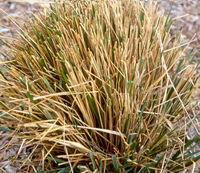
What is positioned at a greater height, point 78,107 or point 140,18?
point 140,18

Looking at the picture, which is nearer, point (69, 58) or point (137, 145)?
point (137, 145)

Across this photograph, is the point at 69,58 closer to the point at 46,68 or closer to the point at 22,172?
the point at 46,68

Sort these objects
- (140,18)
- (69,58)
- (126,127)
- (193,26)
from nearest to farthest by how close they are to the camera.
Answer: (126,127) < (69,58) < (140,18) < (193,26)

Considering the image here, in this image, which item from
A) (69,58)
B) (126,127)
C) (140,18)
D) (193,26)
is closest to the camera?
(126,127)

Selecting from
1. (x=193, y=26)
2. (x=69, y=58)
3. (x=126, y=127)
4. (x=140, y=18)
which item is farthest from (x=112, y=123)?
(x=193, y=26)

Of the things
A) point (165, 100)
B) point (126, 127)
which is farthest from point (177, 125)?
point (126, 127)

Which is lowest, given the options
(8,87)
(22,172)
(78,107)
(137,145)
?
(22,172)
